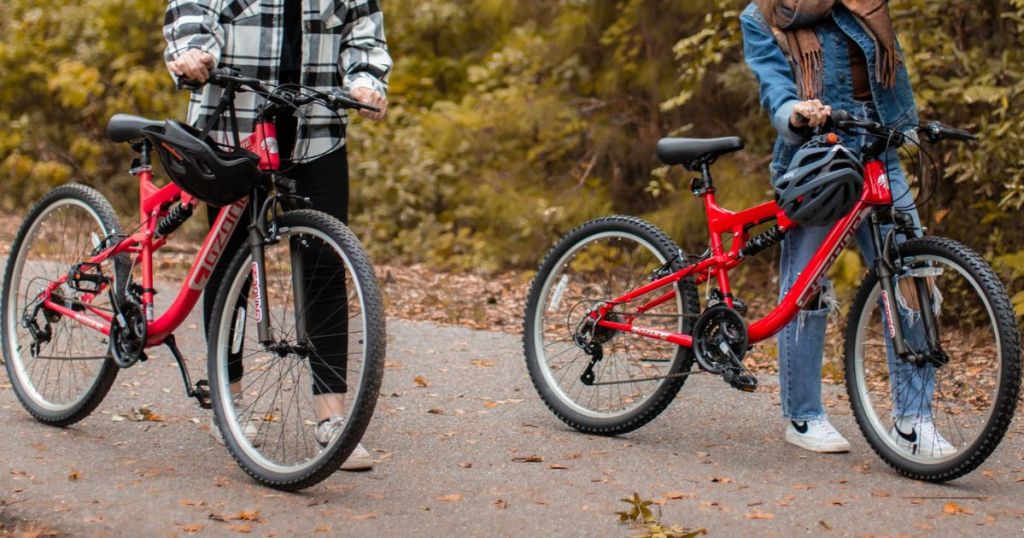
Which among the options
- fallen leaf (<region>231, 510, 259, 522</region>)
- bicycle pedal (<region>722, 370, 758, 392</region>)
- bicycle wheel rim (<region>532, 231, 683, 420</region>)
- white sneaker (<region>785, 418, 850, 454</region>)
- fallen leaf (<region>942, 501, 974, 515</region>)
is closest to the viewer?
fallen leaf (<region>231, 510, 259, 522</region>)

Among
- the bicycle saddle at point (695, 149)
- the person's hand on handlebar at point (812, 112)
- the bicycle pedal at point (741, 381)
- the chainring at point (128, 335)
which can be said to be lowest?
the bicycle pedal at point (741, 381)

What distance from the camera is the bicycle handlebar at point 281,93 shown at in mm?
4012

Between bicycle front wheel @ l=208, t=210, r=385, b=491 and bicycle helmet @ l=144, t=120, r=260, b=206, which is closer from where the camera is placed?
bicycle front wheel @ l=208, t=210, r=385, b=491

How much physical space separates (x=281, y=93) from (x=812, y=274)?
1.89 metres

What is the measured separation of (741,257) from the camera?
465cm

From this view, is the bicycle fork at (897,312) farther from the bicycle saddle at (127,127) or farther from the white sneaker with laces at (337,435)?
the bicycle saddle at (127,127)

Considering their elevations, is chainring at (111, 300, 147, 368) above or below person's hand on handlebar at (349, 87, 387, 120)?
below

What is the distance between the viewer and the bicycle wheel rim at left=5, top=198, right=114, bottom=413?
488 cm

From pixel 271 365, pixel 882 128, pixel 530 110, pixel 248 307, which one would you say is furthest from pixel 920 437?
pixel 530 110

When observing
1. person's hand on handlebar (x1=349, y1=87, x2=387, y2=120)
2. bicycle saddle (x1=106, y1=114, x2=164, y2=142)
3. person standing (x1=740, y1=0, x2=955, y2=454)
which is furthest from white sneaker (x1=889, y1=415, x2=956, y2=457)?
bicycle saddle (x1=106, y1=114, x2=164, y2=142)

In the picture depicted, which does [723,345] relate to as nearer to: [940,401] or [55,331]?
[940,401]

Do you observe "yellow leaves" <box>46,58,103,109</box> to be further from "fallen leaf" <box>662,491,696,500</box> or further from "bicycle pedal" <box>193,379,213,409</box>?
"fallen leaf" <box>662,491,696,500</box>

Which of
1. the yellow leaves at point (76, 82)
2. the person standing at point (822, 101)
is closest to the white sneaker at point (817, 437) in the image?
the person standing at point (822, 101)

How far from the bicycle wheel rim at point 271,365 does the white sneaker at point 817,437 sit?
1657mm
